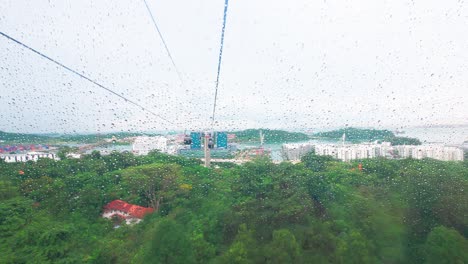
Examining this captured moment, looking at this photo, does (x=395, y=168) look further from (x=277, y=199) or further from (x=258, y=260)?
(x=258, y=260)

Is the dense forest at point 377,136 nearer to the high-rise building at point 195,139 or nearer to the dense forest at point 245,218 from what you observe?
the dense forest at point 245,218

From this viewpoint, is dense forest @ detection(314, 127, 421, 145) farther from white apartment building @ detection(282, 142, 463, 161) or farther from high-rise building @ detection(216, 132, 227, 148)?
high-rise building @ detection(216, 132, 227, 148)

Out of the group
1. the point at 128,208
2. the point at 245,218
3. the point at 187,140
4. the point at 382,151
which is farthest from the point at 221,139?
the point at 382,151

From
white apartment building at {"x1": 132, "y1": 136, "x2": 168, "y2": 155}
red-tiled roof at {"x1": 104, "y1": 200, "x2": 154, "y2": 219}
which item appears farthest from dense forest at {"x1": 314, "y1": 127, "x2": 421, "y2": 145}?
white apartment building at {"x1": 132, "y1": 136, "x2": 168, "y2": 155}

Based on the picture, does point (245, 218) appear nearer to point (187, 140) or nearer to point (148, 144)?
point (187, 140)

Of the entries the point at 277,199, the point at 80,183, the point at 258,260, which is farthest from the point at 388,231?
the point at 80,183

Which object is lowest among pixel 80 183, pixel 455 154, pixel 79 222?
pixel 79 222

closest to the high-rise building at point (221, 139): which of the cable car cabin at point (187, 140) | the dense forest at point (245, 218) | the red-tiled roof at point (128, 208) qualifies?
the cable car cabin at point (187, 140)

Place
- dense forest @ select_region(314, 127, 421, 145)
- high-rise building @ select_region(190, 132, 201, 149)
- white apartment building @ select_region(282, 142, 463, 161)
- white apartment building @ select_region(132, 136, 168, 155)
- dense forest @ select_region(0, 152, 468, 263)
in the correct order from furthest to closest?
white apartment building @ select_region(132, 136, 168, 155)
dense forest @ select_region(314, 127, 421, 145)
white apartment building @ select_region(282, 142, 463, 161)
high-rise building @ select_region(190, 132, 201, 149)
dense forest @ select_region(0, 152, 468, 263)
